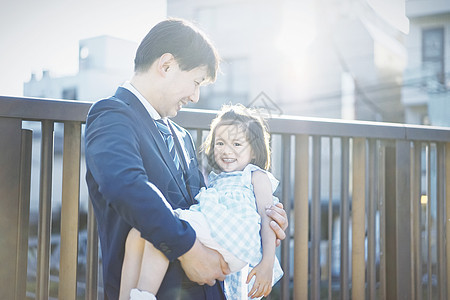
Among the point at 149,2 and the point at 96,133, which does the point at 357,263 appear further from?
the point at 149,2

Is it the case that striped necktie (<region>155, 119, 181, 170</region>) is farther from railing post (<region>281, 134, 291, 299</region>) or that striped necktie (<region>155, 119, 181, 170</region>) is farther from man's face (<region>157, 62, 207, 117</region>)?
railing post (<region>281, 134, 291, 299</region>)

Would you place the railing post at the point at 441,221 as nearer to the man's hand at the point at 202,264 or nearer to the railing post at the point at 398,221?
the railing post at the point at 398,221

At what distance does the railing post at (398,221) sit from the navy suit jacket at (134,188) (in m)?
1.38

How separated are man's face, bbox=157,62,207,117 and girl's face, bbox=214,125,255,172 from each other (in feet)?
1.28

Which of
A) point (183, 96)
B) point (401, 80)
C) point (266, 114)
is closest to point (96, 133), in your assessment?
point (183, 96)

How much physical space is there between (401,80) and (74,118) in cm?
1590

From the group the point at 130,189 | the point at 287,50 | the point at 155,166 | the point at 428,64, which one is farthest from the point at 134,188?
the point at 428,64

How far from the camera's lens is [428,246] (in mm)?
2662

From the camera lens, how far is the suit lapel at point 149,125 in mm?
1406

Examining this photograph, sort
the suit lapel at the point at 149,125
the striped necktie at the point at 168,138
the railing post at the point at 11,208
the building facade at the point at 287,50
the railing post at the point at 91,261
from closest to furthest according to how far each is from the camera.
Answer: the suit lapel at the point at 149,125 < the striped necktie at the point at 168,138 < the railing post at the point at 11,208 < the railing post at the point at 91,261 < the building facade at the point at 287,50

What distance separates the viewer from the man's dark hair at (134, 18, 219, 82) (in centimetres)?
147

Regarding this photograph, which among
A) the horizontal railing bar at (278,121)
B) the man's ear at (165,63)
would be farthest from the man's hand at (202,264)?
the horizontal railing bar at (278,121)

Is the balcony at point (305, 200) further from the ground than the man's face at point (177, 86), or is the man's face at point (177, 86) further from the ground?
the man's face at point (177, 86)

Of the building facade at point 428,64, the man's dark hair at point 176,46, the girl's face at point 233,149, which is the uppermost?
the building facade at point 428,64
